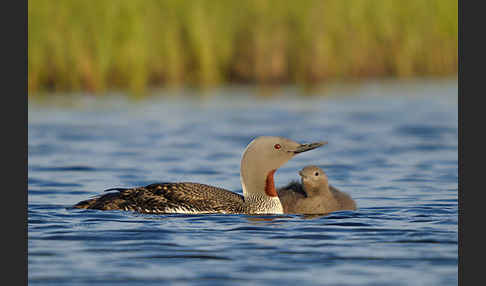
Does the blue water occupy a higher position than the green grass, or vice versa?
the green grass

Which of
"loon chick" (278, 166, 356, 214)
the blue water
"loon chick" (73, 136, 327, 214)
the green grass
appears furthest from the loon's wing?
the green grass

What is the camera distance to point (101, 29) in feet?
56.6

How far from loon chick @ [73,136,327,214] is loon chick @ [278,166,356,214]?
23 centimetres

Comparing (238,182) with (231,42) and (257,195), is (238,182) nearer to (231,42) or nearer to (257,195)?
(257,195)

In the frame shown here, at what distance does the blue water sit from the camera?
6.03m

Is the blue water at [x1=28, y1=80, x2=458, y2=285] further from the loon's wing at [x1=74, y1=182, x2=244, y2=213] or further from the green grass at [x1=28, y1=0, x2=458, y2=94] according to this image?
the green grass at [x1=28, y1=0, x2=458, y2=94]

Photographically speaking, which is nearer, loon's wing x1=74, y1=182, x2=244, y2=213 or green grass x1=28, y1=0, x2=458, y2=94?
loon's wing x1=74, y1=182, x2=244, y2=213

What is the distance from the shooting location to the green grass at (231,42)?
17.3 metres

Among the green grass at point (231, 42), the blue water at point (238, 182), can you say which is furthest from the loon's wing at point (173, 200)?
the green grass at point (231, 42)

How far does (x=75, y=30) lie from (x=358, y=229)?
35.6 ft

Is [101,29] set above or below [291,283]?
above

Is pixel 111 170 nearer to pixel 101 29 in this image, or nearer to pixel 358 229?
pixel 358 229

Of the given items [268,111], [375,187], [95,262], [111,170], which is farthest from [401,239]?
[268,111]

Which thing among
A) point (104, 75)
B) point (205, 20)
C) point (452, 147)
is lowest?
point (452, 147)
